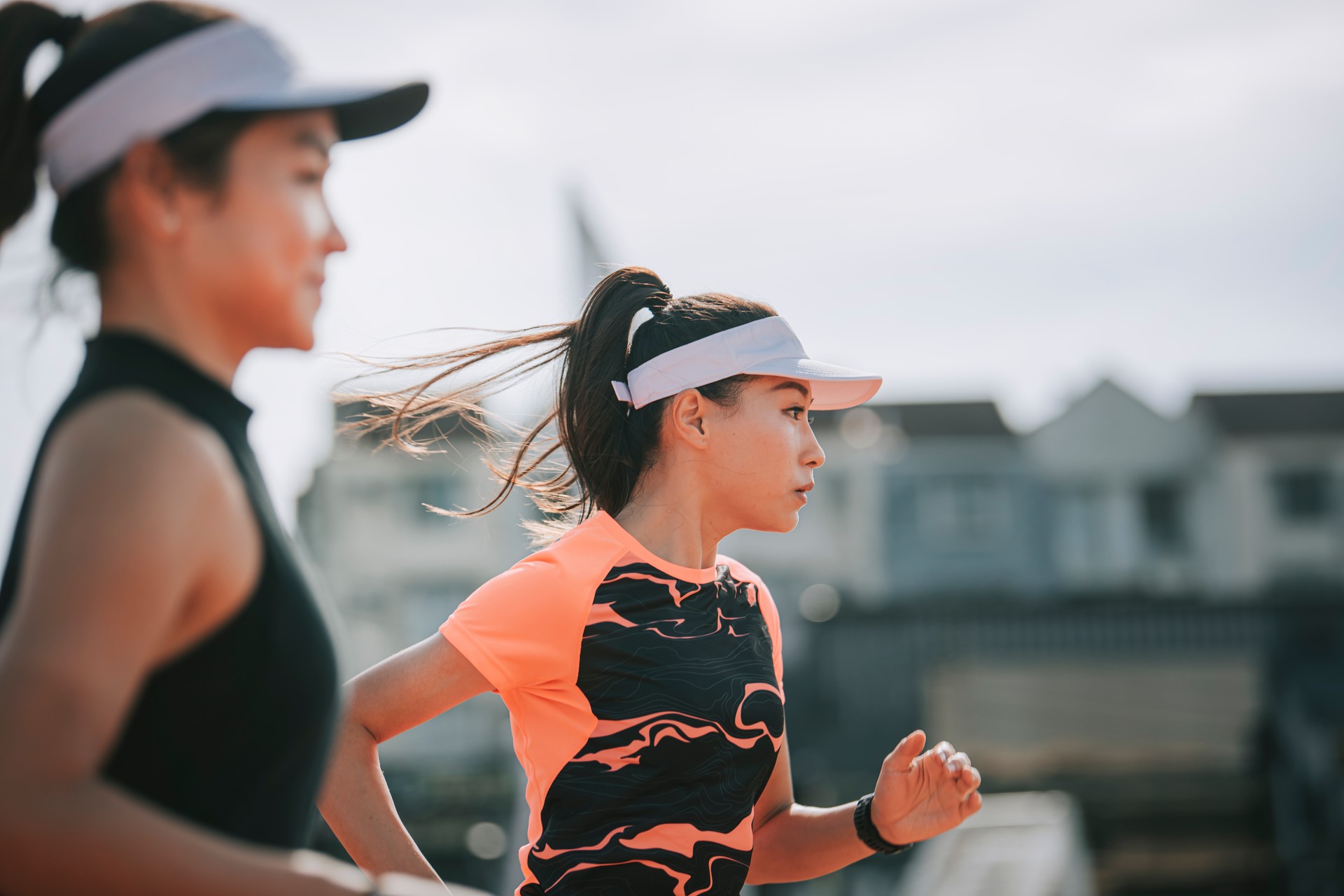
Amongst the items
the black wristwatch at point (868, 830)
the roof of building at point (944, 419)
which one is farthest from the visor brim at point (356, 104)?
the roof of building at point (944, 419)

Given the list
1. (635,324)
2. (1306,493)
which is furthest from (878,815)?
(1306,493)

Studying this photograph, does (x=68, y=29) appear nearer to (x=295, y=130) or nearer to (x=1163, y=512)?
(x=295, y=130)

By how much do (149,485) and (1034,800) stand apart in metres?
11.5

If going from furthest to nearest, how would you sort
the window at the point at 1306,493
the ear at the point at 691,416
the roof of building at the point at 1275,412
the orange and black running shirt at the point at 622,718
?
the roof of building at the point at 1275,412
the window at the point at 1306,493
the ear at the point at 691,416
the orange and black running shirt at the point at 622,718

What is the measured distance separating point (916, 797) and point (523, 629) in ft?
2.97

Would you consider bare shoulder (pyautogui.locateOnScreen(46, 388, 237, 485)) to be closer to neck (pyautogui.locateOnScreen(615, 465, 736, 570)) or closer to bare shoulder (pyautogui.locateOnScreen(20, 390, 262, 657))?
bare shoulder (pyautogui.locateOnScreen(20, 390, 262, 657))

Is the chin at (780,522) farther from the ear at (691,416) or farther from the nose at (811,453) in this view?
the ear at (691,416)

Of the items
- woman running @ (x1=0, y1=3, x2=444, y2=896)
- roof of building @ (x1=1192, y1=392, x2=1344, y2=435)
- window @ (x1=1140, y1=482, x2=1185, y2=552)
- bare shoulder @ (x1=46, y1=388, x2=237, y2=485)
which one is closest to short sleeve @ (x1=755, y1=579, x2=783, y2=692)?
woman running @ (x1=0, y1=3, x2=444, y2=896)

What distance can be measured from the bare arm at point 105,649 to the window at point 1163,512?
37.2 meters

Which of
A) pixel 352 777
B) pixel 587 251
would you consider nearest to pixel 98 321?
pixel 352 777

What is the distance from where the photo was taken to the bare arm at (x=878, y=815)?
2.46 metres

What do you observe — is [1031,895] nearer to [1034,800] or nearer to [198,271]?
[1034,800]

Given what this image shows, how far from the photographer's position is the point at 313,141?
1.43 metres

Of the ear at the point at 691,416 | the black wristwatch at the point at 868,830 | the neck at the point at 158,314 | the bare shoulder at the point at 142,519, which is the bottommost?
the black wristwatch at the point at 868,830
